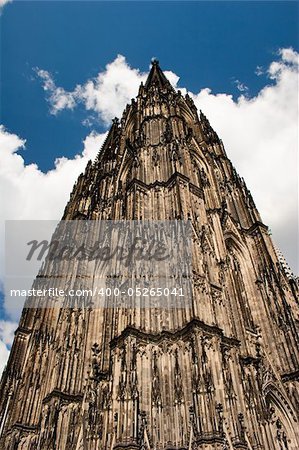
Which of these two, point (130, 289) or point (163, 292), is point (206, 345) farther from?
point (130, 289)

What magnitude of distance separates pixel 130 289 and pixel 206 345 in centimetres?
367

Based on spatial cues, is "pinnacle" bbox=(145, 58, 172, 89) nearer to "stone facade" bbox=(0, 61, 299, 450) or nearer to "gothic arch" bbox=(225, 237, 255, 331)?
"stone facade" bbox=(0, 61, 299, 450)

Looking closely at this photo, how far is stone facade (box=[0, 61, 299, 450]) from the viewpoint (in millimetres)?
11500

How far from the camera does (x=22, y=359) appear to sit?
21.5 metres

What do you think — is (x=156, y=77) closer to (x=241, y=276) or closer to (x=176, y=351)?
(x=241, y=276)

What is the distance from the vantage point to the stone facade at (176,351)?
1150 cm

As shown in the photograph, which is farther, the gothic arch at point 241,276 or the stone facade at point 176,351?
the gothic arch at point 241,276

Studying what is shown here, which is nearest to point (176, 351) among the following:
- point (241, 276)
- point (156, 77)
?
point (241, 276)

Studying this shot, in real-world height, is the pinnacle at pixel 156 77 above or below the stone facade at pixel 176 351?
above

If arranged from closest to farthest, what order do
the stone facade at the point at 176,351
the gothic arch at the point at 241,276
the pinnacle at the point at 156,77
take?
the stone facade at the point at 176,351 → the gothic arch at the point at 241,276 → the pinnacle at the point at 156,77

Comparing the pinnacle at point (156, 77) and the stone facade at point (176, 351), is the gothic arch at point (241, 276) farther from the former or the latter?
the pinnacle at point (156, 77)

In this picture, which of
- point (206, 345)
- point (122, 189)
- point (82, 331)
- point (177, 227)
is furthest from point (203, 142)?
point (206, 345)

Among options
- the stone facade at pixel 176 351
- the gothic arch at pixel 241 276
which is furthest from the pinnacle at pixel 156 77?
the gothic arch at pixel 241 276

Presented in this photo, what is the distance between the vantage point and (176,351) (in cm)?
1289
